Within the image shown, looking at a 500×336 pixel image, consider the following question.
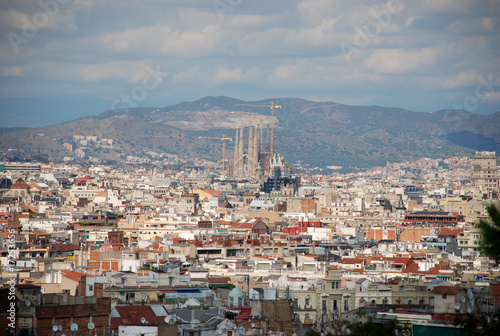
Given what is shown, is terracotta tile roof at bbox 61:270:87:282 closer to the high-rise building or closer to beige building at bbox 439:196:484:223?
beige building at bbox 439:196:484:223

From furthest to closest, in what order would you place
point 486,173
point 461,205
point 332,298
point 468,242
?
point 486,173
point 461,205
point 468,242
point 332,298

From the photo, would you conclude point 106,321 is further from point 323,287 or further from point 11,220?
point 11,220

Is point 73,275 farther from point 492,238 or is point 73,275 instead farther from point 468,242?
→ point 468,242

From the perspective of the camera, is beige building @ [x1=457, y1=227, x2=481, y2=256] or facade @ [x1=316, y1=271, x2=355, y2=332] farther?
beige building @ [x1=457, y1=227, x2=481, y2=256]

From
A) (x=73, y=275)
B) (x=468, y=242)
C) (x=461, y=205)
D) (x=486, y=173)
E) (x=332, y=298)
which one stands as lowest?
(x=332, y=298)

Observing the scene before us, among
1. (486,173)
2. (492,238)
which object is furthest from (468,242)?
(486,173)

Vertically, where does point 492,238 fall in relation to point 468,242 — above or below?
above

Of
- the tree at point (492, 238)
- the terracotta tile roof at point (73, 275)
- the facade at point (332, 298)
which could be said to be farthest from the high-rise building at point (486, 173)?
the tree at point (492, 238)

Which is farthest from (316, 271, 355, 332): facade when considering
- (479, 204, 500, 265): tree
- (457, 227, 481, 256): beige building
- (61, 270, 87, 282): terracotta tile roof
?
(457, 227, 481, 256): beige building

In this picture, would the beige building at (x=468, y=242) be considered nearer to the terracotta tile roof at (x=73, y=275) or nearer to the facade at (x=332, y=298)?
the facade at (x=332, y=298)

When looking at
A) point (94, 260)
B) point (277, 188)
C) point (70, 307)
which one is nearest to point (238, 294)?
point (70, 307)

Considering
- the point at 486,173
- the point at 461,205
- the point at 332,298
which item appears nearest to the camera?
the point at 332,298
